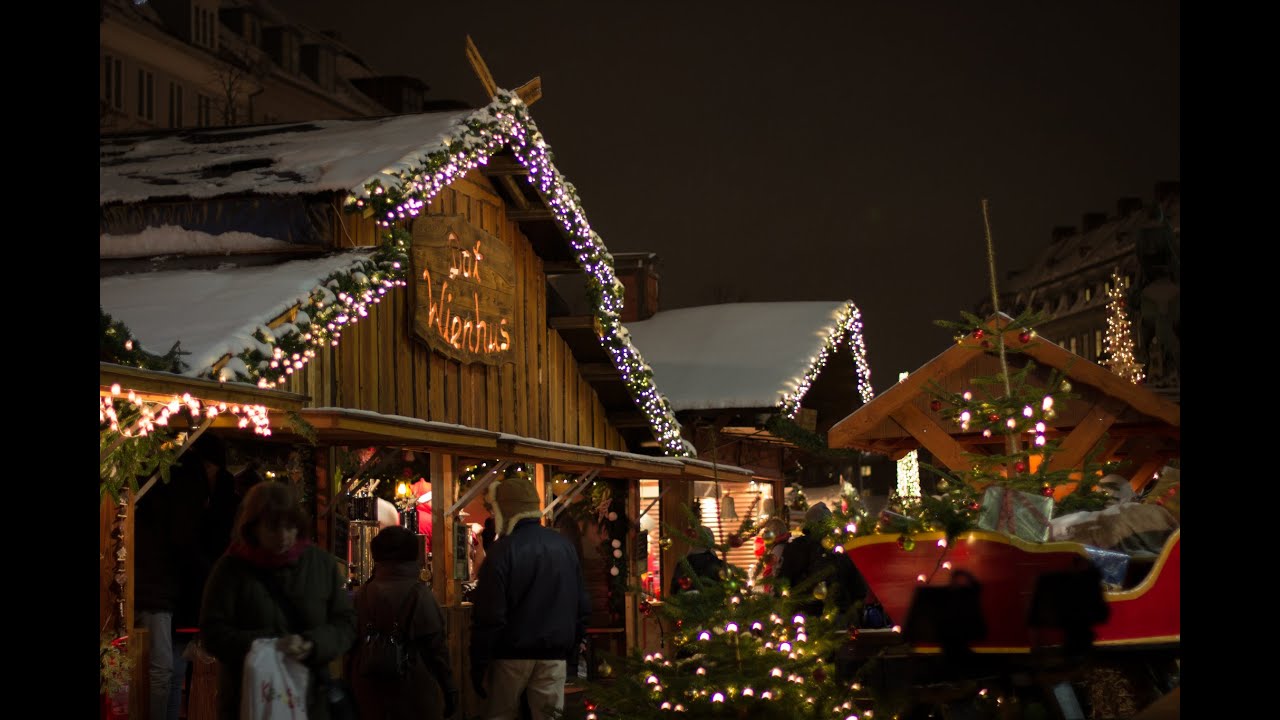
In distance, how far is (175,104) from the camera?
1373 inches

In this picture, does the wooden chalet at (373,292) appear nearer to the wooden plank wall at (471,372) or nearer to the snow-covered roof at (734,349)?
the wooden plank wall at (471,372)

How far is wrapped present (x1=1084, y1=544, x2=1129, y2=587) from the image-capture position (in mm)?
8766

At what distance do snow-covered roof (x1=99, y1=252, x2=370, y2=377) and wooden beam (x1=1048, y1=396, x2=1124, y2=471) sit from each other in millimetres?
8628

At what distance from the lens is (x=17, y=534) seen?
4.18 m

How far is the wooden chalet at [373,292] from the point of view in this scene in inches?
447

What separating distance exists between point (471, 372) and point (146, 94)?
20470 millimetres

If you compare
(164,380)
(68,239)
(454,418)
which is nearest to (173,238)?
(454,418)

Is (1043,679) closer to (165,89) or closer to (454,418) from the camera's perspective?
(454,418)

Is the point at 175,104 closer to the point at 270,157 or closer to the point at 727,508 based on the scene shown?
the point at 727,508

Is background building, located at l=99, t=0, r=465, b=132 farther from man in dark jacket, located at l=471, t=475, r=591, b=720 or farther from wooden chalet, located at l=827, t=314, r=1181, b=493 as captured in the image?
man in dark jacket, located at l=471, t=475, r=591, b=720

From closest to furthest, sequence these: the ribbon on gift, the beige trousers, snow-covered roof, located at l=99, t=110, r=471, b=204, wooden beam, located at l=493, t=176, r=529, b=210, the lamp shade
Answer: the ribbon on gift < the beige trousers < snow-covered roof, located at l=99, t=110, r=471, b=204 < wooden beam, located at l=493, t=176, r=529, b=210 < the lamp shade

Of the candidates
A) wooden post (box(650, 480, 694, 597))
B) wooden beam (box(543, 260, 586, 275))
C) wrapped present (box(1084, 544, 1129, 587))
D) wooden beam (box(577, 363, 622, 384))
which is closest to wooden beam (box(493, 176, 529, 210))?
wooden beam (box(543, 260, 586, 275))

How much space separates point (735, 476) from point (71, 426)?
732 inches

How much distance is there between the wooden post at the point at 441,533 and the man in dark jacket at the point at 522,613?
4.24 meters
